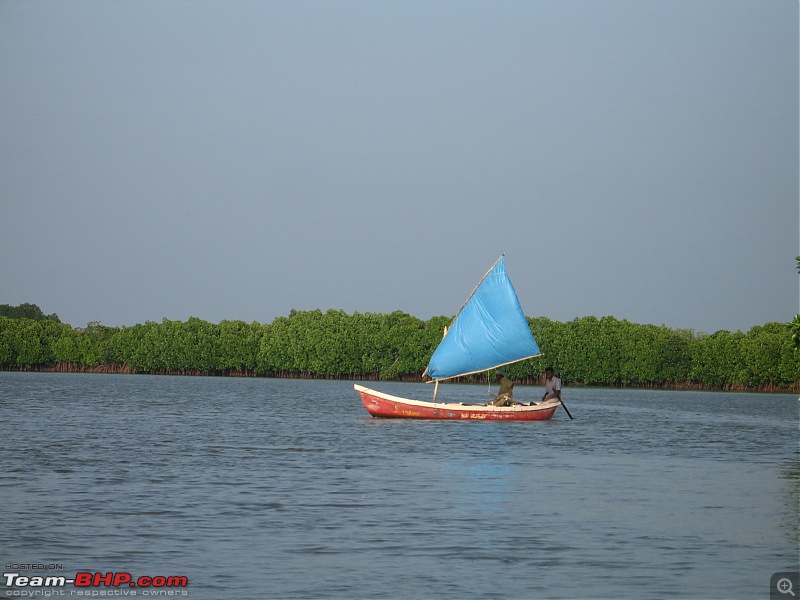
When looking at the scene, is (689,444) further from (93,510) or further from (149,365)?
(149,365)

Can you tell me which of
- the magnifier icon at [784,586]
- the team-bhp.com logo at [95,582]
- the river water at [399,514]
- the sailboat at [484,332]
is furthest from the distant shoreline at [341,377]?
the team-bhp.com logo at [95,582]

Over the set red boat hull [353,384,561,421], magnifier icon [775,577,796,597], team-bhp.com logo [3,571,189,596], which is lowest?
team-bhp.com logo [3,571,189,596]

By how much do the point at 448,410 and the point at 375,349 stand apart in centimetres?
9580

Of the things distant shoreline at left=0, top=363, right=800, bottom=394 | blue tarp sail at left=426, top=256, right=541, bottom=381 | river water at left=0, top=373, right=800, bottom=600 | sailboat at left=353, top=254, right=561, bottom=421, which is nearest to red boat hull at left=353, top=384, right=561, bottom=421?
sailboat at left=353, top=254, right=561, bottom=421

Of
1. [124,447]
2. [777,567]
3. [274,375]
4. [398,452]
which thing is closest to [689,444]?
[398,452]

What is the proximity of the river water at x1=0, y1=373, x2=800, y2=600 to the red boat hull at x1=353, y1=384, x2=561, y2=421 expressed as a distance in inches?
145

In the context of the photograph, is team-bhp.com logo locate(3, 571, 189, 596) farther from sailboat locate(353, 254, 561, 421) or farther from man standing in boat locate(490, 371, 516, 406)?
sailboat locate(353, 254, 561, 421)

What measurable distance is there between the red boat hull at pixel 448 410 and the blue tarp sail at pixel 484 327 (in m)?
2.12

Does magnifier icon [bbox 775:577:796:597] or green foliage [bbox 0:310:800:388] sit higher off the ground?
green foliage [bbox 0:310:800:388]

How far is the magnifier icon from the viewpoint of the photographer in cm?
1457

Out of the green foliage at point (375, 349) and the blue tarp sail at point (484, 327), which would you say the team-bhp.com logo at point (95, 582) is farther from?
the green foliage at point (375, 349)

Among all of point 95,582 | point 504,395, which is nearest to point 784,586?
point 95,582

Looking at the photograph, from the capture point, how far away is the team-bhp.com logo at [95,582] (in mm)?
14227

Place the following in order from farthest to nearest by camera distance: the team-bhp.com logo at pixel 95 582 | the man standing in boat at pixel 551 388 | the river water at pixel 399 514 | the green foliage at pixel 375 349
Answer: the green foliage at pixel 375 349
the man standing in boat at pixel 551 388
the river water at pixel 399 514
the team-bhp.com logo at pixel 95 582
